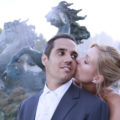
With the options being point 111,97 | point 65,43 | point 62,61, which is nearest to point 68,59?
point 62,61

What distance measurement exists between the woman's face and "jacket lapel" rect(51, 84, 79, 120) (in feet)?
0.44

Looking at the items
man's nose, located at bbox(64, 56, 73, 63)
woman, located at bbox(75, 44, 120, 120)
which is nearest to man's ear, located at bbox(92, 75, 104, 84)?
woman, located at bbox(75, 44, 120, 120)

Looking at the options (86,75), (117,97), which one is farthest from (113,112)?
(86,75)

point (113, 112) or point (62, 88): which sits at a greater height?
point (62, 88)

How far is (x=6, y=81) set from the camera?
6.12 meters

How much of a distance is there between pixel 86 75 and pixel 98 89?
0.50 ft

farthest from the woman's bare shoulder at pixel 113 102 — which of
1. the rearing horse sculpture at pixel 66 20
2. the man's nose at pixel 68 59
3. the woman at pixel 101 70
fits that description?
the rearing horse sculpture at pixel 66 20

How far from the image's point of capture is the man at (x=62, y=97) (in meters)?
1.59

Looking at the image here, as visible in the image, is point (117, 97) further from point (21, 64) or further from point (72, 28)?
point (72, 28)

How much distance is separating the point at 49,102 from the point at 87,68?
403 millimetres

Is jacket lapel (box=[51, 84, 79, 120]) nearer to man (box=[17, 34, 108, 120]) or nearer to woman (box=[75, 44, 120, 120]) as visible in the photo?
man (box=[17, 34, 108, 120])

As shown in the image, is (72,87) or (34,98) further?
(34,98)

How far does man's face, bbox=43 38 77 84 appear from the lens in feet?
5.62

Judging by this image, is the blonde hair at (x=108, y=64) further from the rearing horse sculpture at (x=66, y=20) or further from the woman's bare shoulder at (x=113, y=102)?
the rearing horse sculpture at (x=66, y=20)
